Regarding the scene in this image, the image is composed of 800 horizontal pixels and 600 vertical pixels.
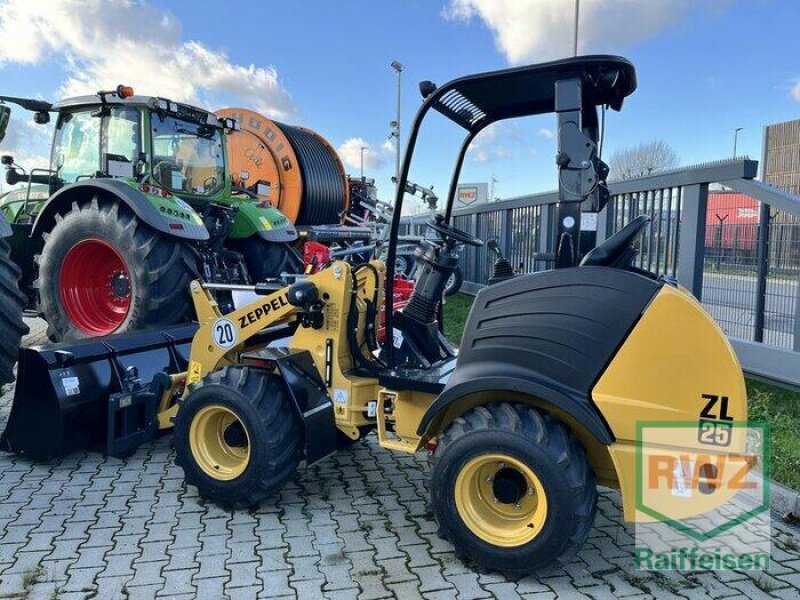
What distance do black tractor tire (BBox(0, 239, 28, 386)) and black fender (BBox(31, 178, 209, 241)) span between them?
1091 millimetres

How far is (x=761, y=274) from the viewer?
5.66m

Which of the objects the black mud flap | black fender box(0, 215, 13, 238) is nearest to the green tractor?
black fender box(0, 215, 13, 238)

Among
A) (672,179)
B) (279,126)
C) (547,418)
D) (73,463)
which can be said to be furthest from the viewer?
(279,126)

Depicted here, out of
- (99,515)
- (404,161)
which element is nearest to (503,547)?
(404,161)

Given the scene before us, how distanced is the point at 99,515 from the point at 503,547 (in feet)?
7.00

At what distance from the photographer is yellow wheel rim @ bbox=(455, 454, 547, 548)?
111 inches

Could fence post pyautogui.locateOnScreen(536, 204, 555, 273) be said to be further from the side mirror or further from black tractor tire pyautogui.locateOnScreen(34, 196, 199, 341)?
the side mirror

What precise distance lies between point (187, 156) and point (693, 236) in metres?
5.24

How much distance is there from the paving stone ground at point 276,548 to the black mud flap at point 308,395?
1.25ft

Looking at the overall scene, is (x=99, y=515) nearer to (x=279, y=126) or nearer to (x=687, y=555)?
(x=687, y=555)

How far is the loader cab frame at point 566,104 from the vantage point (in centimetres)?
283

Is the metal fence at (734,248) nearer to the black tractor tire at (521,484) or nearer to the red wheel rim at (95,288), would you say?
the black tractor tire at (521,484)

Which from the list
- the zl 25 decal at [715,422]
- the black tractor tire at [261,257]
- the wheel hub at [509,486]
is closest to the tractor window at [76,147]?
the black tractor tire at [261,257]

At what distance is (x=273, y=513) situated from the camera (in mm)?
3506
